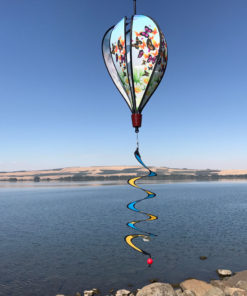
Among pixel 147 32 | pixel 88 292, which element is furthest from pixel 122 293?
pixel 147 32

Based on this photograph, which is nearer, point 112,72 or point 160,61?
point 160,61

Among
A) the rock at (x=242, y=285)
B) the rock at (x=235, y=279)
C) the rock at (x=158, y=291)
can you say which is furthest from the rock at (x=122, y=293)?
the rock at (x=242, y=285)

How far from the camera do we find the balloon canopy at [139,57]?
1295 cm

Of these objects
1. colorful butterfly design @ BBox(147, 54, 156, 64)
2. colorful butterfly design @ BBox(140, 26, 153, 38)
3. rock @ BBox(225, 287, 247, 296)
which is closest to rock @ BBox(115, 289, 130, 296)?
rock @ BBox(225, 287, 247, 296)

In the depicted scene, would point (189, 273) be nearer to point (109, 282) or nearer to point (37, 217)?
point (109, 282)

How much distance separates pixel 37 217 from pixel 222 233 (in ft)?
118

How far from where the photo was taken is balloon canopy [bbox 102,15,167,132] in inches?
510

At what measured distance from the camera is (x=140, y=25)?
12914 millimetres

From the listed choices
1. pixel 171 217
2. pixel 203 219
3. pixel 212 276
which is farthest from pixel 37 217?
pixel 212 276

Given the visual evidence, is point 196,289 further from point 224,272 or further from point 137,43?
point 137,43

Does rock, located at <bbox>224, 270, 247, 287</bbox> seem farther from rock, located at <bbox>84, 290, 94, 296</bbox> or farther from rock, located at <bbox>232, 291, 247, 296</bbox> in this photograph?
rock, located at <bbox>84, 290, 94, 296</bbox>

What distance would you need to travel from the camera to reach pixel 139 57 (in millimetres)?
13047

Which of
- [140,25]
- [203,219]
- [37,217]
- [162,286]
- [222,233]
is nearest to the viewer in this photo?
[140,25]

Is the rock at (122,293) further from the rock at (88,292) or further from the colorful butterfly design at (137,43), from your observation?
the colorful butterfly design at (137,43)
